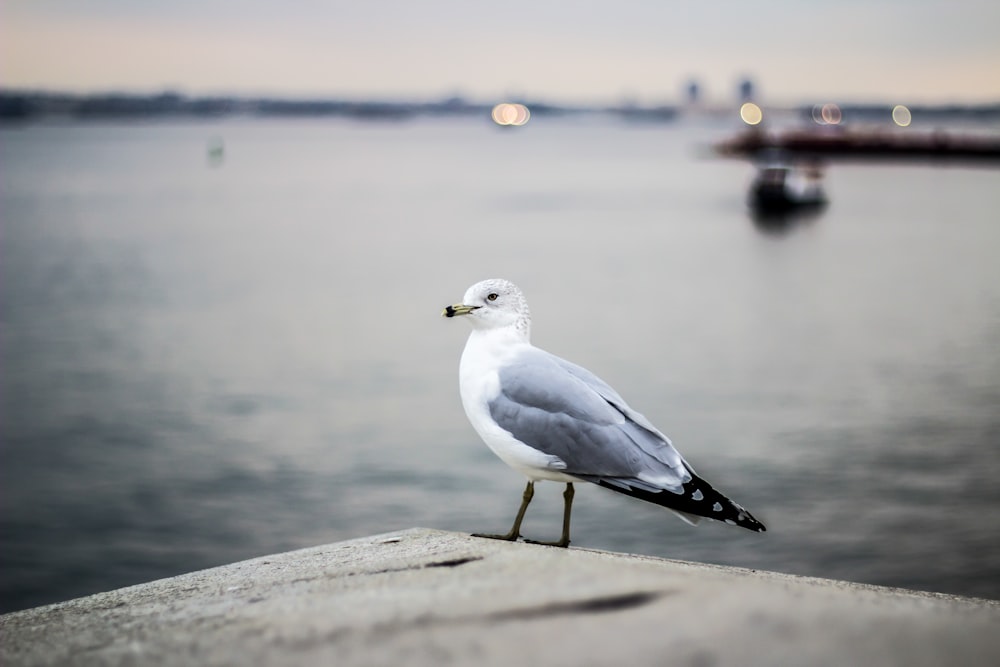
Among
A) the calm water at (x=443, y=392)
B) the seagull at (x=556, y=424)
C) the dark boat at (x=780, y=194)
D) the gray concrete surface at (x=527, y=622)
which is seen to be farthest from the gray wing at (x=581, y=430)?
the dark boat at (x=780, y=194)

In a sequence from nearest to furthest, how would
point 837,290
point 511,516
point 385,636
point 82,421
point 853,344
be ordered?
point 385,636 < point 511,516 < point 82,421 < point 853,344 < point 837,290

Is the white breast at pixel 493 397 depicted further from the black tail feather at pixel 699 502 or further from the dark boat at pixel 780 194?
the dark boat at pixel 780 194

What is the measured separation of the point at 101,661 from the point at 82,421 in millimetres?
13665

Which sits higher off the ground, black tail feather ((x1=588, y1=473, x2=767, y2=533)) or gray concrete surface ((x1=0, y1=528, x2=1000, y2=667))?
black tail feather ((x1=588, y1=473, x2=767, y2=533))

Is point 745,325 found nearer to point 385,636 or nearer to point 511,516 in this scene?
point 511,516

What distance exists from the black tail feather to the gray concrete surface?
6.9 inches

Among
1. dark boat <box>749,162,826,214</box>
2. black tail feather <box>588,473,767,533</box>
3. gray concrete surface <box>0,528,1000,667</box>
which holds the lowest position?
gray concrete surface <box>0,528,1000,667</box>

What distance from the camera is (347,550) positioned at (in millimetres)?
4074

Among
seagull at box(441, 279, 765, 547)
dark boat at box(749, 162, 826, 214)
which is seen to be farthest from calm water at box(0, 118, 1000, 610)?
seagull at box(441, 279, 765, 547)

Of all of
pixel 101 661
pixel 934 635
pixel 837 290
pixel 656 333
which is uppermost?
pixel 837 290

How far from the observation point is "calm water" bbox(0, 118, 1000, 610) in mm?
11250

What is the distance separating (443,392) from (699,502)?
44.3 feet

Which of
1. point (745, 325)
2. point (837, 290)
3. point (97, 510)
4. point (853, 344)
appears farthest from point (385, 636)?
point (837, 290)

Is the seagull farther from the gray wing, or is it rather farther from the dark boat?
the dark boat
